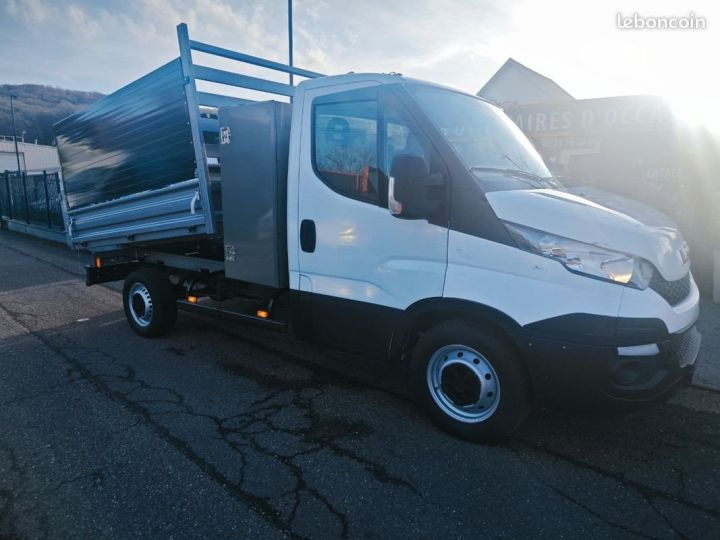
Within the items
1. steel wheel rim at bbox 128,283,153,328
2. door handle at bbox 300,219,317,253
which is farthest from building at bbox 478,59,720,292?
steel wheel rim at bbox 128,283,153,328

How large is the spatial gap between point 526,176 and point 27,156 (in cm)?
7591

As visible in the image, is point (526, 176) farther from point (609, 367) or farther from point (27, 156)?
point (27, 156)

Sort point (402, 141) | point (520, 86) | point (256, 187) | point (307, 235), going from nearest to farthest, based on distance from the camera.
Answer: point (402, 141), point (307, 235), point (256, 187), point (520, 86)

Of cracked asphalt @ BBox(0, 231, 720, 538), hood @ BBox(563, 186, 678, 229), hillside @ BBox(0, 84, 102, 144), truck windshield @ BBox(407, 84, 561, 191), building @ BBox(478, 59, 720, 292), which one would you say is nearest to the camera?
cracked asphalt @ BBox(0, 231, 720, 538)

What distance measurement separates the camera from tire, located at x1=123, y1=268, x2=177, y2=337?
5398mm

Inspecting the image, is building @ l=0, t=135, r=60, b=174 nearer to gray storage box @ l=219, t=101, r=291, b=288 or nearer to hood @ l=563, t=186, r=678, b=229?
gray storage box @ l=219, t=101, r=291, b=288

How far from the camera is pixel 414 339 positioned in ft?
11.7

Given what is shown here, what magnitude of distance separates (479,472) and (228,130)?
10.8ft

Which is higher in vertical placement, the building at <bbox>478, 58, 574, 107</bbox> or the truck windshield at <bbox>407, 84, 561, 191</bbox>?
the building at <bbox>478, 58, 574, 107</bbox>

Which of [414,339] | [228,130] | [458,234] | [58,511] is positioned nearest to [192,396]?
[58,511]

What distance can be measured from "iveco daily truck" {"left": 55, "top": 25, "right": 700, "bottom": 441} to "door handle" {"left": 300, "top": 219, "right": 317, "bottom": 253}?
→ 15 mm

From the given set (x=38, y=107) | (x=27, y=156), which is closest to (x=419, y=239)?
(x=27, y=156)

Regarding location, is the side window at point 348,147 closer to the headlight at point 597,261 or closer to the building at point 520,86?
the headlight at point 597,261

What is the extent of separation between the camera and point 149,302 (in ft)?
17.9
